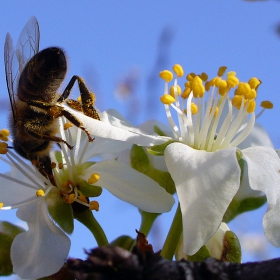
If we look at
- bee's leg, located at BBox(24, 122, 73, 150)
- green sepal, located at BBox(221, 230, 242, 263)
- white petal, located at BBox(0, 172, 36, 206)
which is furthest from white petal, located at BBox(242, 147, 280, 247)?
white petal, located at BBox(0, 172, 36, 206)

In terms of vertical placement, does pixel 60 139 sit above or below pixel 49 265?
above

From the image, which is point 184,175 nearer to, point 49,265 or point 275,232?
point 275,232

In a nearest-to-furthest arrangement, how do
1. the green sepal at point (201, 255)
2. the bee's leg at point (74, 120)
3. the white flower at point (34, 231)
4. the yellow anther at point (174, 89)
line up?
the green sepal at point (201, 255) → the white flower at point (34, 231) → the bee's leg at point (74, 120) → the yellow anther at point (174, 89)

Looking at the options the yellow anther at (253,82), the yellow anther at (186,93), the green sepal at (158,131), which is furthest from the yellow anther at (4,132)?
the yellow anther at (253,82)

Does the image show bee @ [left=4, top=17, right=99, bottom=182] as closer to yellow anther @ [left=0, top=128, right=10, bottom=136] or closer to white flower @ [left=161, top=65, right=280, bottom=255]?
yellow anther @ [left=0, top=128, right=10, bottom=136]

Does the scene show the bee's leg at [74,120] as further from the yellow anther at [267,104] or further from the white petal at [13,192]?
the yellow anther at [267,104]

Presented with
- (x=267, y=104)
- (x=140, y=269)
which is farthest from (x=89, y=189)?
(x=140, y=269)

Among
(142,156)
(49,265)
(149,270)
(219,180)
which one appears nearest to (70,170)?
(142,156)
